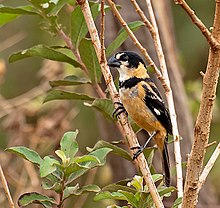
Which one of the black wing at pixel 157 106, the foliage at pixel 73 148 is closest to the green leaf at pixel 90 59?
the foliage at pixel 73 148

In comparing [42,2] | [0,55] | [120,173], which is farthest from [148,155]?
[0,55]

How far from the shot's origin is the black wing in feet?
10.4

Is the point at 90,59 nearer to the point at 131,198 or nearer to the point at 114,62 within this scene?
the point at 114,62

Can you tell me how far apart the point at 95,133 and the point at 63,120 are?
2.50m

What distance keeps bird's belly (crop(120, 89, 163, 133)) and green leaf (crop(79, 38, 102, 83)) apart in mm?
319

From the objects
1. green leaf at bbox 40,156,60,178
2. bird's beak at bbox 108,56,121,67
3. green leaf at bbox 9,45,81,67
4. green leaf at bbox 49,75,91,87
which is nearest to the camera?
green leaf at bbox 40,156,60,178

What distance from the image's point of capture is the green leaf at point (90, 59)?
269cm

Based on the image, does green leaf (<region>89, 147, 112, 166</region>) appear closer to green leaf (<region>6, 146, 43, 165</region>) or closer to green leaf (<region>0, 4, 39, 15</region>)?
green leaf (<region>6, 146, 43, 165</region>)

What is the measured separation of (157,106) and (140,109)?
0.30 ft

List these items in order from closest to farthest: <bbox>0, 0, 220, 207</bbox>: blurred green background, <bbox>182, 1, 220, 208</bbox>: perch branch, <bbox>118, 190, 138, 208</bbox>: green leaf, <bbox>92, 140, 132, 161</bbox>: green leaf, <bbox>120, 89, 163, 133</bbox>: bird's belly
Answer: <bbox>182, 1, 220, 208</bbox>: perch branch
<bbox>118, 190, 138, 208</bbox>: green leaf
<bbox>92, 140, 132, 161</bbox>: green leaf
<bbox>120, 89, 163, 133</bbox>: bird's belly
<bbox>0, 0, 220, 207</bbox>: blurred green background

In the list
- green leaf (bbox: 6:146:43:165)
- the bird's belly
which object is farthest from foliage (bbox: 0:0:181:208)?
the bird's belly

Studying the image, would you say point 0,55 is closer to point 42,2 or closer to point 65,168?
point 42,2

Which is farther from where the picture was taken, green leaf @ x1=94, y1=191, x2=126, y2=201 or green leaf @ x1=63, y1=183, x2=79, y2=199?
green leaf @ x1=63, y1=183, x2=79, y2=199

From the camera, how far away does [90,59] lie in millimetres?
2697
